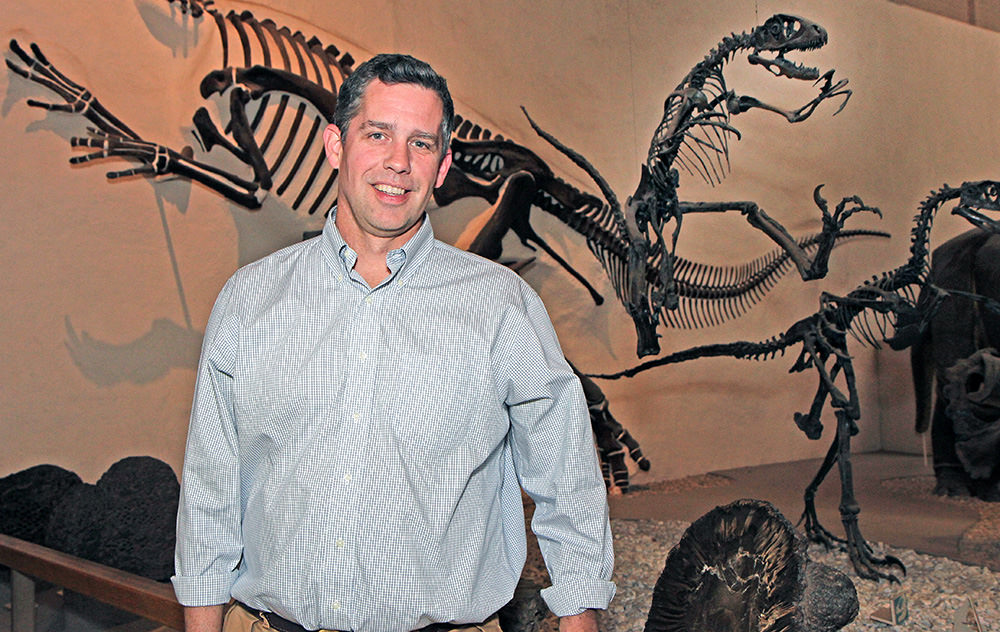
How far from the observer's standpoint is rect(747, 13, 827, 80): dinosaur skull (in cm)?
371

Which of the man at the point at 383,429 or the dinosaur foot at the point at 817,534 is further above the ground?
the man at the point at 383,429

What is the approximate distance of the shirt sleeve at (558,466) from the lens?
4.78ft

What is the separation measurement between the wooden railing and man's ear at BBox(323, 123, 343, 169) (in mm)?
1245

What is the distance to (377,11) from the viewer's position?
18.0ft

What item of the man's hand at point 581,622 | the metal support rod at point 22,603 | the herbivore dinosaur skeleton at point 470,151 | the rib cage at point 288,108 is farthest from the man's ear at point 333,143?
the rib cage at point 288,108

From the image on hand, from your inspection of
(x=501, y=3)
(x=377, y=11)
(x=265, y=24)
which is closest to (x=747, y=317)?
(x=501, y=3)

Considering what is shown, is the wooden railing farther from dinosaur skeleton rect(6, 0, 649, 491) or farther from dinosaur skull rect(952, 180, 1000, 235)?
dinosaur skull rect(952, 180, 1000, 235)

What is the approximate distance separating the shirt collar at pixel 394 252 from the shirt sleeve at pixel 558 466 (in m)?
0.20

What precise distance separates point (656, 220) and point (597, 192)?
2.65 metres

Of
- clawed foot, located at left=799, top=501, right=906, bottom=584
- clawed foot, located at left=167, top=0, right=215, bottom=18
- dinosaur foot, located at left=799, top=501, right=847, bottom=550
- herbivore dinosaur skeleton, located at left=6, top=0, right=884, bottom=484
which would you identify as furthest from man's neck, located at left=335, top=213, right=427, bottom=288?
clawed foot, located at left=167, top=0, right=215, bottom=18

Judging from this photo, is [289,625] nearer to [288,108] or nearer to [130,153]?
[130,153]

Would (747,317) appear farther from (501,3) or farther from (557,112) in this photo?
(501,3)

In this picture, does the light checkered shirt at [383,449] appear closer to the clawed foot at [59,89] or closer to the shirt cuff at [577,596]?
the shirt cuff at [577,596]

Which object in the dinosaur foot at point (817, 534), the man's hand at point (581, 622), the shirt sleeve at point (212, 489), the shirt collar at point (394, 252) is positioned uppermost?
the shirt collar at point (394, 252)
